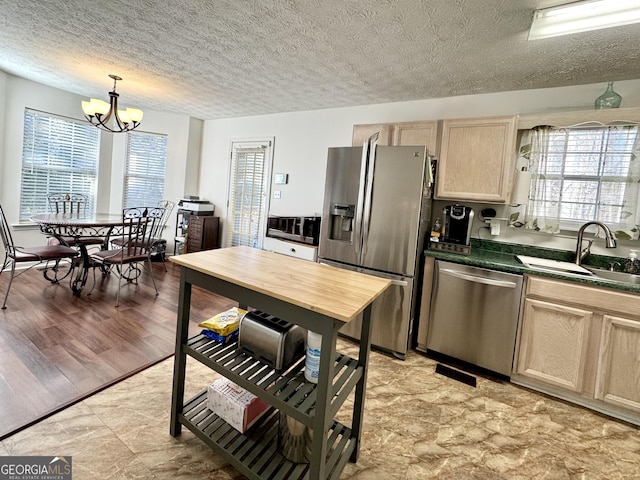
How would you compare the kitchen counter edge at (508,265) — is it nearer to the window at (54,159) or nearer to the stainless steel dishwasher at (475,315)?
the stainless steel dishwasher at (475,315)

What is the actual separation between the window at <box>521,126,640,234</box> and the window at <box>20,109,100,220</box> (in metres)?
5.70

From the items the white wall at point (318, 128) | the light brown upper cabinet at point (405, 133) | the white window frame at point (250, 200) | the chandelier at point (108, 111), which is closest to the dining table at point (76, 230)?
the chandelier at point (108, 111)

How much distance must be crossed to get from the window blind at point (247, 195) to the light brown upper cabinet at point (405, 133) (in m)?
1.87

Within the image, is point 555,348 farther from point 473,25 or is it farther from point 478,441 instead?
point 473,25

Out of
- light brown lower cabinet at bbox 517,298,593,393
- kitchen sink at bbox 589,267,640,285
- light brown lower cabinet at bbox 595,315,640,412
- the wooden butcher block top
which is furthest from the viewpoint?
kitchen sink at bbox 589,267,640,285

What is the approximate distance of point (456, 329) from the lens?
2457mm

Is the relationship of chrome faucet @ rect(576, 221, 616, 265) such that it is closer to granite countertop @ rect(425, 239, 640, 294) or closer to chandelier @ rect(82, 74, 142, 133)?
granite countertop @ rect(425, 239, 640, 294)

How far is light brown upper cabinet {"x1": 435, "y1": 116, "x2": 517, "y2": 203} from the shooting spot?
2.42m

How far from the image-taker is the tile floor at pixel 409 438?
142 centimetres

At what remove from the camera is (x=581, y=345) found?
2.02 metres

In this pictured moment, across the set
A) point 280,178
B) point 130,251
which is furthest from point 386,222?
point 130,251

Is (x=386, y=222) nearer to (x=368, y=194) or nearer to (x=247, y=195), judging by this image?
(x=368, y=194)

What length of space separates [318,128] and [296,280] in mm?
3100

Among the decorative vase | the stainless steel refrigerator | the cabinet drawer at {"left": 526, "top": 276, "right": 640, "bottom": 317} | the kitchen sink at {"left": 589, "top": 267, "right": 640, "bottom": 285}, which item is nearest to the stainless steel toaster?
the stainless steel refrigerator
